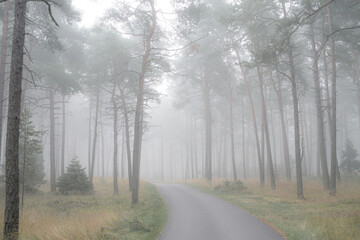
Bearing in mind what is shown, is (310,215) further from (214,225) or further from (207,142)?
(207,142)

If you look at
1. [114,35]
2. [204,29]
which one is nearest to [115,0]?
[114,35]

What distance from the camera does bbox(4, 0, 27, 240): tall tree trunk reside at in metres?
6.07

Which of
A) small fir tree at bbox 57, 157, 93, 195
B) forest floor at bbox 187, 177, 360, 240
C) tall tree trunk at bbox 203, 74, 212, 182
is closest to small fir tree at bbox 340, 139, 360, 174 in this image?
forest floor at bbox 187, 177, 360, 240

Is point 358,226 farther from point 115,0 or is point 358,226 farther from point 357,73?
point 357,73

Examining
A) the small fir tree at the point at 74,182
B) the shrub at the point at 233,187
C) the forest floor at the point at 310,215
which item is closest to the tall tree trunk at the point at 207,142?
the shrub at the point at 233,187

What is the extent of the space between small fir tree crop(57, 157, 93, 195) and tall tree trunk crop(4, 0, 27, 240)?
9.28 metres

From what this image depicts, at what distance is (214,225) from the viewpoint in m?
7.47

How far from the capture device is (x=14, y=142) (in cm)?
620

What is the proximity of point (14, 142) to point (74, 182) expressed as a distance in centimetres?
1012

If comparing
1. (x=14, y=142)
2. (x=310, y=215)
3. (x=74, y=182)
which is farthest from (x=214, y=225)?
(x=74, y=182)

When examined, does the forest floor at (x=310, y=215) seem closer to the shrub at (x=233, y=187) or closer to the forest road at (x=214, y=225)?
the forest road at (x=214, y=225)

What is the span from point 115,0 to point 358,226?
48.3 feet

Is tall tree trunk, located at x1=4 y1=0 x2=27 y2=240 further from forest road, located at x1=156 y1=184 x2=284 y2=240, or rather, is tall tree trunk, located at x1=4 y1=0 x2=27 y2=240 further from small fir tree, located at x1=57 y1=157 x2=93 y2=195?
small fir tree, located at x1=57 y1=157 x2=93 y2=195

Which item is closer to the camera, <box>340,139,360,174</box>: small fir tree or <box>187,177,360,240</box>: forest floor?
<box>187,177,360,240</box>: forest floor
